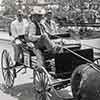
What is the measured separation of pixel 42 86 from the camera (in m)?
5.16

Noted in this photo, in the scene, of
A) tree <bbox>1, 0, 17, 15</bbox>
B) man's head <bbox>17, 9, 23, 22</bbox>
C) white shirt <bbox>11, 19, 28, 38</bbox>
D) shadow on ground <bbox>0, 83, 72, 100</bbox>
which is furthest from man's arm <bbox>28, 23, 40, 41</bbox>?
tree <bbox>1, 0, 17, 15</bbox>

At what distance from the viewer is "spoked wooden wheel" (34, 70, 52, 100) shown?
16.5 ft

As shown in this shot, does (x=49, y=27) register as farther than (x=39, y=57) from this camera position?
Yes

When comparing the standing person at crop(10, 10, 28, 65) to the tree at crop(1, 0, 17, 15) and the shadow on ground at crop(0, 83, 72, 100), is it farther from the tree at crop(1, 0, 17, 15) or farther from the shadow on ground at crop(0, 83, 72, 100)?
the tree at crop(1, 0, 17, 15)

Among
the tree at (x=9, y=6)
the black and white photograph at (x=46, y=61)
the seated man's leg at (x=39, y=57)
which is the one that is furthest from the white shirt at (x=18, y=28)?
the tree at (x=9, y=6)

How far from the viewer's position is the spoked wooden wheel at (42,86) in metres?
5.03

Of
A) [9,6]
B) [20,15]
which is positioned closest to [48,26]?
[20,15]

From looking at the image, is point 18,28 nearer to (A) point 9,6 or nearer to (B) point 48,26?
(B) point 48,26

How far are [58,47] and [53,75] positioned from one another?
1.95 ft

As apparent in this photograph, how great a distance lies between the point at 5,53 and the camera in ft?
23.4

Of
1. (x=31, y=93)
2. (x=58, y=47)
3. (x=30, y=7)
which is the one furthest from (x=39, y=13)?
(x=31, y=93)

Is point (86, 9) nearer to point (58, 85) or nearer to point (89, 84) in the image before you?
point (58, 85)

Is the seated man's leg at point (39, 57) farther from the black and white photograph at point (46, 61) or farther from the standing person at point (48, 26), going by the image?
the standing person at point (48, 26)

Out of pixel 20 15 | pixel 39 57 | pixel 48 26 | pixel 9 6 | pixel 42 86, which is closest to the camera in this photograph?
pixel 42 86
